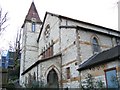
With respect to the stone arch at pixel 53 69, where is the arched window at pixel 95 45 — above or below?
above

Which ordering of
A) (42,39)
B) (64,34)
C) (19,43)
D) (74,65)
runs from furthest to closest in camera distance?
1. (19,43)
2. (42,39)
3. (64,34)
4. (74,65)

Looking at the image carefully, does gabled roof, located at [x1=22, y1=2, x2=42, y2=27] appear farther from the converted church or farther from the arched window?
the arched window

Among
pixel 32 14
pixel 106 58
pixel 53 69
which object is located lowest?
pixel 53 69

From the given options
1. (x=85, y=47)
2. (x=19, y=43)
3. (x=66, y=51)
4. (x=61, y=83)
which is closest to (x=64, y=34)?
(x=66, y=51)

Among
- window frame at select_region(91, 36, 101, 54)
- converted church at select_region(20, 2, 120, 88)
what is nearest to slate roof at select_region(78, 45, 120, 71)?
converted church at select_region(20, 2, 120, 88)

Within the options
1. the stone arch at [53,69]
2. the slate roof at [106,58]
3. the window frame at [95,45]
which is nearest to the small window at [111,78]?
the slate roof at [106,58]

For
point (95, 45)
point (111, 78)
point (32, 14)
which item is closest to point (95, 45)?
point (95, 45)

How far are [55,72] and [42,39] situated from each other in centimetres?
1067

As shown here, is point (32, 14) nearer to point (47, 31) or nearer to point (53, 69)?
point (47, 31)

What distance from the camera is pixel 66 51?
2083 cm

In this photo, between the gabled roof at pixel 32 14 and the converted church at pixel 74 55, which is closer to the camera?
the converted church at pixel 74 55

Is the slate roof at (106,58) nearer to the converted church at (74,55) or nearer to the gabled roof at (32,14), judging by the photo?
the converted church at (74,55)

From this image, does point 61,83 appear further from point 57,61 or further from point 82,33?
point 82,33

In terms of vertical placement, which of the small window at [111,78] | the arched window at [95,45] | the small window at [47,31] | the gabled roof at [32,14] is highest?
the gabled roof at [32,14]
